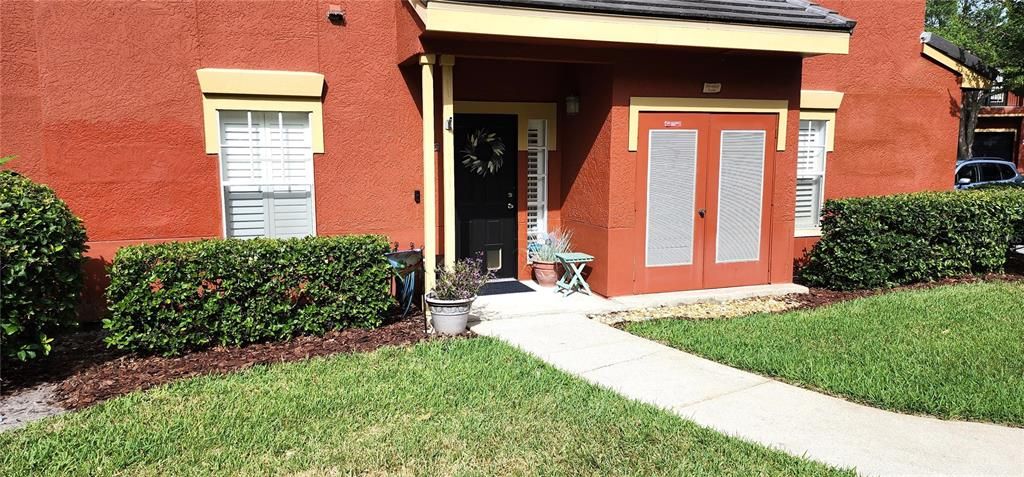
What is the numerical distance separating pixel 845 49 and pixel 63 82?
8.64 m

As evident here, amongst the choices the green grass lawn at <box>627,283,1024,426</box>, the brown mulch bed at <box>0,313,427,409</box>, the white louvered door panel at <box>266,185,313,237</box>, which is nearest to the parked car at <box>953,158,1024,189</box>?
the green grass lawn at <box>627,283,1024,426</box>

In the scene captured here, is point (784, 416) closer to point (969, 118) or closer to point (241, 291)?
point (241, 291)

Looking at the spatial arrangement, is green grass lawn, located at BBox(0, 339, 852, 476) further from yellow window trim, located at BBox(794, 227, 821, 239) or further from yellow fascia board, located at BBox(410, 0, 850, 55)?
yellow window trim, located at BBox(794, 227, 821, 239)

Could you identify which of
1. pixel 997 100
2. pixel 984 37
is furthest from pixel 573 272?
pixel 997 100

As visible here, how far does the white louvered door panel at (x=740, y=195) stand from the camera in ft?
27.3

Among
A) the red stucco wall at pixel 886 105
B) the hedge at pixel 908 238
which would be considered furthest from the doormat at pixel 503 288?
the red stucco wall at pixel 886 105

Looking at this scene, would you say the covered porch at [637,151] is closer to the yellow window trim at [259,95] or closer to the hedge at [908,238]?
the hedge at [908,238]

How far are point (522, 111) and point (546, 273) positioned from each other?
2.12 metres

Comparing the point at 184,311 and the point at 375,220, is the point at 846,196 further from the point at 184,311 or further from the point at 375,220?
the point at 184,311

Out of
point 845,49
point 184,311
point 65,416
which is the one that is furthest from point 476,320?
point 845,49

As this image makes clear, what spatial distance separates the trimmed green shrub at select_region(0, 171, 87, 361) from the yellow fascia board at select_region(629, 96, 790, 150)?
575 centimetres

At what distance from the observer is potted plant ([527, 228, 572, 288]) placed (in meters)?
8.41

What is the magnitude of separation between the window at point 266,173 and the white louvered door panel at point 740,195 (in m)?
5.01

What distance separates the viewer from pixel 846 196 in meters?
9.88
